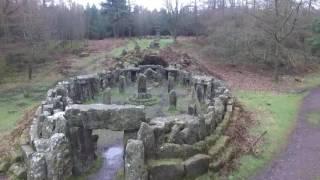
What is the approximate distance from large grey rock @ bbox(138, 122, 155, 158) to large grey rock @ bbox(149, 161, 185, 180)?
557 millimetres

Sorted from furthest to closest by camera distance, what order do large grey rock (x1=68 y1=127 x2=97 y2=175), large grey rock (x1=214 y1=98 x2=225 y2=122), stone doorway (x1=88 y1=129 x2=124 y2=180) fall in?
large grey rock (x1=214 y1=98 x2=225 y2=122) → stone doorway (x1=88 y1=129 x2=124 y2=180) → large grey rock (x1=68 y1=127 x2=97 y2=175)

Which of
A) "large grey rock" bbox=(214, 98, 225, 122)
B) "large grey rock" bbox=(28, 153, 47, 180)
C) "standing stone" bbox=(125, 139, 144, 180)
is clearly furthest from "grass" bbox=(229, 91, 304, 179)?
"large grey rock" bbox=(28, 153, 47, 180)

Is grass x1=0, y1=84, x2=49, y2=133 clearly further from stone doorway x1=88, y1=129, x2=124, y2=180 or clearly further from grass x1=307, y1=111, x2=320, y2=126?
grass x1=307, y1=111, x2=320, y2=126

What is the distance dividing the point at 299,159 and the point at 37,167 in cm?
1157

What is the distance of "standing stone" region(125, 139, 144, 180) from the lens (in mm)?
13734

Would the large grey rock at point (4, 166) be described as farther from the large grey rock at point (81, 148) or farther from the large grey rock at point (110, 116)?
the large grey rock at point (110, 116)

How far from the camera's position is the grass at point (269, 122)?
16891 mm

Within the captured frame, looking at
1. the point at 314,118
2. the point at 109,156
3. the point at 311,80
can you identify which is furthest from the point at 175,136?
the point at 311,80

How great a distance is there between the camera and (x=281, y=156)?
1828cm

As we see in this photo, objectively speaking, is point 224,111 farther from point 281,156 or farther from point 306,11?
point 306,11

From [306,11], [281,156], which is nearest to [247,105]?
[281,156]

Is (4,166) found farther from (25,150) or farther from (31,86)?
(31,86)

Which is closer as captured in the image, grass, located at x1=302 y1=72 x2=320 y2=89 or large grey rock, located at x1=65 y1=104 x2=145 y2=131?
large grey rock, located at x1=65 y1=104 x2=145 y2=131

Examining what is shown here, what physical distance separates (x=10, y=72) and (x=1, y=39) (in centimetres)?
369
